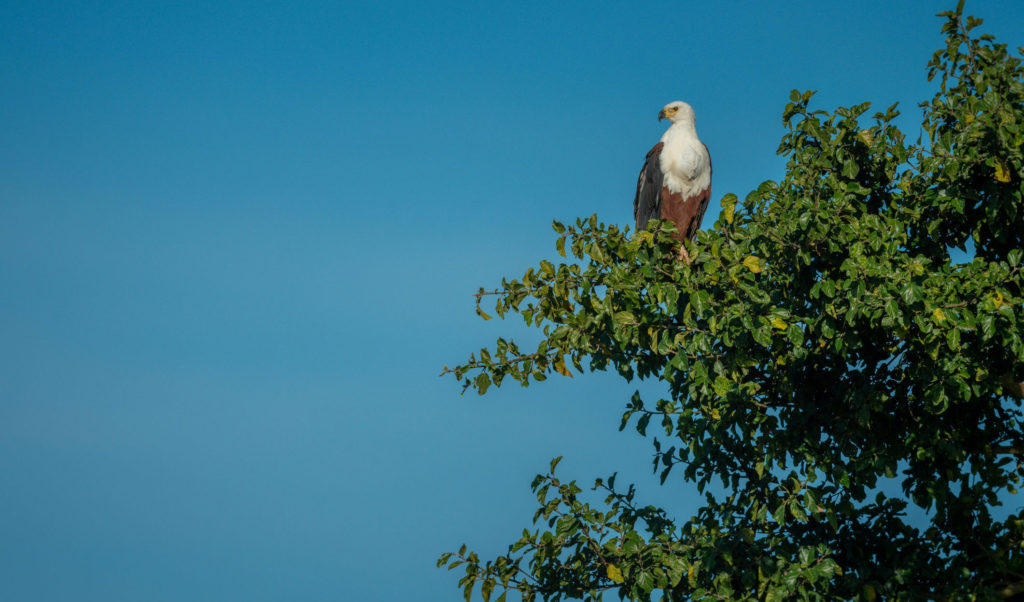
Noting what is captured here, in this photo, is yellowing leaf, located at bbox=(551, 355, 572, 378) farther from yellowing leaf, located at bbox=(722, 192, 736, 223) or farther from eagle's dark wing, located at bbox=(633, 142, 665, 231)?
eagle's dark wing, located at bbox=(633, 142, 665, 231)

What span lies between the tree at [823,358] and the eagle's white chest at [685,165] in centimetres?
303

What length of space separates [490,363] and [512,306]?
0.49 meters

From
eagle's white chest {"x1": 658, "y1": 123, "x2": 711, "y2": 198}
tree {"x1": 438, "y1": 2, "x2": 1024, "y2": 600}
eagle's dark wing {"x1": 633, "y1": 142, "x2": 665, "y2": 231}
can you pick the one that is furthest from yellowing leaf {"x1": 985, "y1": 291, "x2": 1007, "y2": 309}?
eagle's dark wing {"x1": 633, "y1": 142, "x2": 665, "y2": 231}

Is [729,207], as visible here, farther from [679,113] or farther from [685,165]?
[679,113]

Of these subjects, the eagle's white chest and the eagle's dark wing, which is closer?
the eagle's white chest

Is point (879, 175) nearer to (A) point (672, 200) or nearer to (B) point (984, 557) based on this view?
(B) point (984, 557)

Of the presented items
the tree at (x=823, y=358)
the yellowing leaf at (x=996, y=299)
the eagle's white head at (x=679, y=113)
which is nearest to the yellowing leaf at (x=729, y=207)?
the tree at (x=823, y=358)

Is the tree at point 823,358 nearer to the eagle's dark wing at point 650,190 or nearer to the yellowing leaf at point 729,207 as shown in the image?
the yellowing leaf at point 729,207

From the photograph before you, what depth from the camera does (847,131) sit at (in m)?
6.24

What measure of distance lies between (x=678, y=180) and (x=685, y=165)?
0.19 m

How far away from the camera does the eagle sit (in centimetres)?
977

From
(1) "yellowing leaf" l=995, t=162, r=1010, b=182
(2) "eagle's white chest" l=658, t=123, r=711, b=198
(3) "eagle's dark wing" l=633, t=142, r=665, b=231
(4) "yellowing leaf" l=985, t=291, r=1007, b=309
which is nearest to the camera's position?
(4) "yellowing leaf" l=985, t=291, r=1007, b=309

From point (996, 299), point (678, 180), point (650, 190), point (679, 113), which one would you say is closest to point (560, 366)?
point (996, 299)

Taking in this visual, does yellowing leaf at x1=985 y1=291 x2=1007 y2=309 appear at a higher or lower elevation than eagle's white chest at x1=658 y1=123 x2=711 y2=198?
lower
